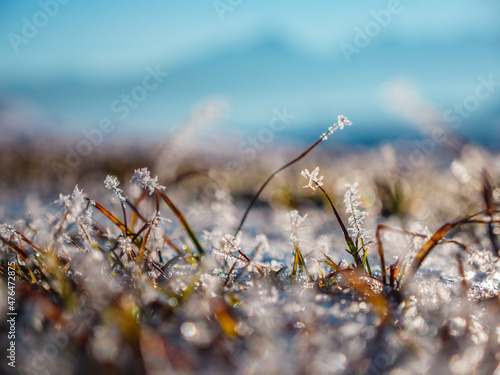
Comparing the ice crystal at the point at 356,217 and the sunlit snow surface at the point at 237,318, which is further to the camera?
the ice crystal at the point at 356,217

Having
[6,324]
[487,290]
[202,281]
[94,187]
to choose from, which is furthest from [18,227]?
[94,187]

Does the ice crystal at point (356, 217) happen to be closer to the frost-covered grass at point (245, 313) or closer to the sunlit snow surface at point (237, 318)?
the frost-covered grass at point (245, 313)

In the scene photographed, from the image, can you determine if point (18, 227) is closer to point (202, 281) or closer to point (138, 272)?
point (138, 272)

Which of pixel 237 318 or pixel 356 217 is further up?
pixel 356 217

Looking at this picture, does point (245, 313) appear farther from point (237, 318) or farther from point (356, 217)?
point (356, 217)

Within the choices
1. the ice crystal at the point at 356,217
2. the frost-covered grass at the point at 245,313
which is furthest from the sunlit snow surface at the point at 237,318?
the ice crystal at the point at 356,217

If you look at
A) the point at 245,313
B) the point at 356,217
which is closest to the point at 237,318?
the point at 245,313

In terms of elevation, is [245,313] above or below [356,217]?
below

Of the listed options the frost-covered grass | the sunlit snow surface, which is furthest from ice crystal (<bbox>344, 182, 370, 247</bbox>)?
the sunlit snow surface

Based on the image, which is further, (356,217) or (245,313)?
(356,217)

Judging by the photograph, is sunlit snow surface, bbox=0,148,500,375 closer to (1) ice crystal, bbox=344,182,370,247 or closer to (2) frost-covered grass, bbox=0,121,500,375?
(2) frost-covered grass, bbox=0,121,500,375

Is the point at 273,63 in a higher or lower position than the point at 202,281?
higher
